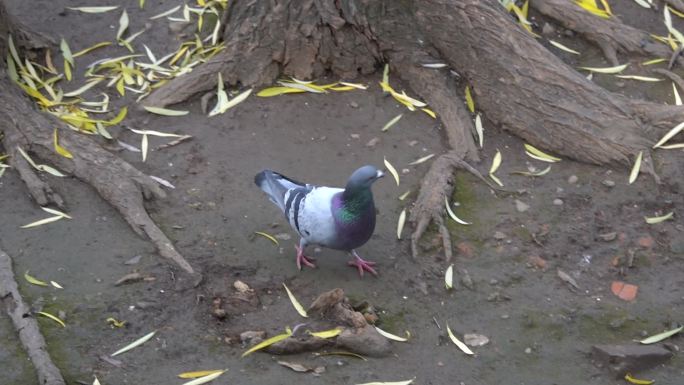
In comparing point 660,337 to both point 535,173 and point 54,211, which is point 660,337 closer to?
point 535,173

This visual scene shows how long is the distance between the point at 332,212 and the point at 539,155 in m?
1.86

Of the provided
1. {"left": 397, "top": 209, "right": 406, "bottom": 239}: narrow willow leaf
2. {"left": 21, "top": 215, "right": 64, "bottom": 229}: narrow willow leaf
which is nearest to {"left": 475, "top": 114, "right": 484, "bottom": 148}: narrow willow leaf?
{"left": 397, "top": 209, "right": 406, "bottom": 239}: narrow willow leaf

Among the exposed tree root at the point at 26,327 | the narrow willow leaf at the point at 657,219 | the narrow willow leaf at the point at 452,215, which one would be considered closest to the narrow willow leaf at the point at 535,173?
the narrow willow leaf at the point at 452,215

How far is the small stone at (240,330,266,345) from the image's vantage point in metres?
5.34

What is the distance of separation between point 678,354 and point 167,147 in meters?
3.51

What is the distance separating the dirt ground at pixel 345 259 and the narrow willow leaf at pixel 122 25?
102 cm

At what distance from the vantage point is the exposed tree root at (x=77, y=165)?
243 inches

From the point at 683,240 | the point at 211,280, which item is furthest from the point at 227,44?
the point at 683,240

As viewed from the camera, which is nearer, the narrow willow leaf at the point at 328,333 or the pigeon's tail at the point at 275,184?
the narrow willow leaf at the point at 328,333

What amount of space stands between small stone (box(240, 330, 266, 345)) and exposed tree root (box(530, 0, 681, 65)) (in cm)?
373

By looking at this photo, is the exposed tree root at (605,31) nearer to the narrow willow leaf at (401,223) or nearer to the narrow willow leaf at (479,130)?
the narrow willow leaf at (479,130)

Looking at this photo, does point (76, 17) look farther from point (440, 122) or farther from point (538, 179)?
point (538, 179)

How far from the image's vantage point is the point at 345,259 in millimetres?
6109

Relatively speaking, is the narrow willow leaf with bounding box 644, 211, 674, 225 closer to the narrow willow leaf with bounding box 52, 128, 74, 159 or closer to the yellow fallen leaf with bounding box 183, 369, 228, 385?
the yellow fallen leaf with bounding box 183, 369, 228, 385
